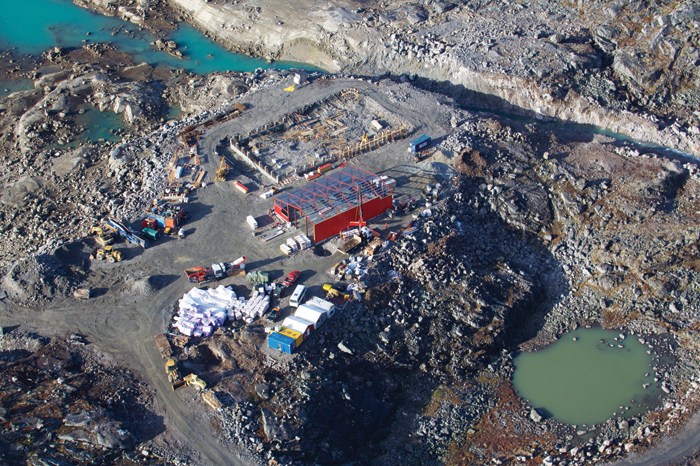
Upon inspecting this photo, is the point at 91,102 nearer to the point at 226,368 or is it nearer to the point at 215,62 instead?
the point at 215,62

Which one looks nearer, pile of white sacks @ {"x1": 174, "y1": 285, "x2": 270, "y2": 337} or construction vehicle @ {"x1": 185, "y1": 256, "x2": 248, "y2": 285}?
pile of white sacks @ {"x1": 174, "y1": 285, "x2": 270, "y2": 337}

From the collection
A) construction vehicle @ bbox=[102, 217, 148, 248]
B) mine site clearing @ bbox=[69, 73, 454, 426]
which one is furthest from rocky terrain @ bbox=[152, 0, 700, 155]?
construction vehicle @ bbox=[102, 217, 148, 248]

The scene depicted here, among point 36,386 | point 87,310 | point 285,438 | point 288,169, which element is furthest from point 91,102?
point 285,438

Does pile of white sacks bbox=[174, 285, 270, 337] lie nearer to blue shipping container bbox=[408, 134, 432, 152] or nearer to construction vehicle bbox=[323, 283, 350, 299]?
construction vehicle bbox=[323, 283, 350, 299]

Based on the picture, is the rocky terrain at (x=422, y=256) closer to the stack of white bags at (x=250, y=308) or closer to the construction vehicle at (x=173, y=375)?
the construction vehicle at (x=173, y=375)

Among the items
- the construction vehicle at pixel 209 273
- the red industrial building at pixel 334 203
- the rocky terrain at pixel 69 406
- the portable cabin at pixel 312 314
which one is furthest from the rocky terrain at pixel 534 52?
the rocky terrain at pixel 69 406

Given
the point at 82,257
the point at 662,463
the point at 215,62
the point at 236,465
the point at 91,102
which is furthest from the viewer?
the point at 215,62
